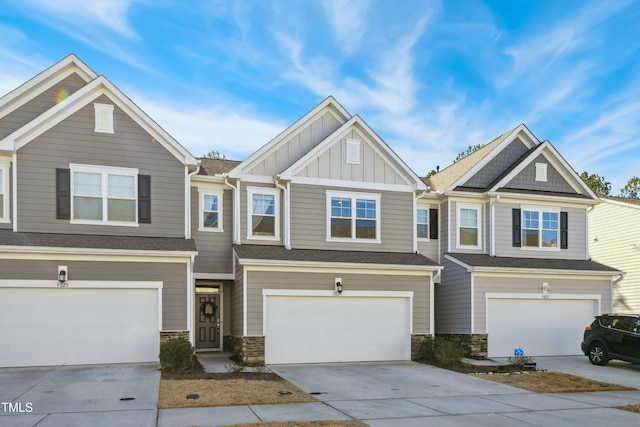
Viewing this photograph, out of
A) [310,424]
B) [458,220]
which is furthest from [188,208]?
[310,424]

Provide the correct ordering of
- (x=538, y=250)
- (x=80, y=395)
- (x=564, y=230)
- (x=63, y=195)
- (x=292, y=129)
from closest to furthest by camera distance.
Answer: (x=80, y=395)
(x=63, y=195)
(x=292, y=129)
(x=538, y=250)
(x=564, y=230)

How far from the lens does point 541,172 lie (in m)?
23.0

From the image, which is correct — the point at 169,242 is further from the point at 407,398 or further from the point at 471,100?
the point at 471,100

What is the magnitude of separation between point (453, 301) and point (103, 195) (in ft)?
38.7

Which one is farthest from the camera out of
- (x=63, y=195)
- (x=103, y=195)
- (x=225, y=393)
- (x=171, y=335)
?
(x=103, y=195)

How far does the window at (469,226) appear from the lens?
22188mm

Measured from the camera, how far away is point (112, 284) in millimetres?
16828

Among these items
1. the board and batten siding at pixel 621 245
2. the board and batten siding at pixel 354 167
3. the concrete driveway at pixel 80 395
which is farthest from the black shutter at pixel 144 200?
the board and batten siding at pixel 621 245

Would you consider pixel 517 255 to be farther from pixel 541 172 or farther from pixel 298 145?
pixel 298 145

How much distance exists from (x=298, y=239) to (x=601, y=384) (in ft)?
30.8

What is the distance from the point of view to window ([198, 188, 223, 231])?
19828 millimetres

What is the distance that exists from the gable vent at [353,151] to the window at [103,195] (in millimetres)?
6738

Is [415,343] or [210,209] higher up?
[210,209]

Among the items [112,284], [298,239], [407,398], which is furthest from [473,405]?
[112,284]
